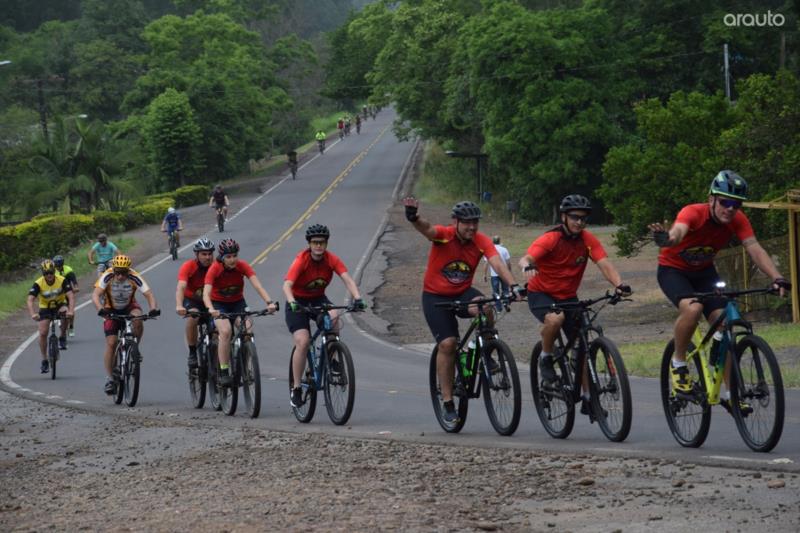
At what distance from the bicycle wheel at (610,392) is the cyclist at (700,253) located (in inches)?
15.5

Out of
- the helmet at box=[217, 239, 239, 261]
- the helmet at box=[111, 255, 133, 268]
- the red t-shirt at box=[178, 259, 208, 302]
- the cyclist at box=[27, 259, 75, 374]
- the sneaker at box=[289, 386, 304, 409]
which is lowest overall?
the sneaker at box=[289, 386, 304, 409]

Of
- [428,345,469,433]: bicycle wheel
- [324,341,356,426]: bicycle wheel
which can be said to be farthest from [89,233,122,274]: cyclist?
[428,345,469,433]: bicycle wheel

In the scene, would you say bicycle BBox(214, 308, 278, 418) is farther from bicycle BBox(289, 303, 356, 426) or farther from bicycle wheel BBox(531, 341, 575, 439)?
bicycle wheel BBox(531, 341, 575, 439)

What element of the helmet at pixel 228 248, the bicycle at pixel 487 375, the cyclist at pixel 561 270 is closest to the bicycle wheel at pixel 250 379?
the helmet at pixel 228 248

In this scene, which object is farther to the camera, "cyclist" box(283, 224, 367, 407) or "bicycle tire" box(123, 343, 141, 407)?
"bicycle tire" box(123, 343, 141, 407)

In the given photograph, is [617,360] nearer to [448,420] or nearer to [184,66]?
[448,420]

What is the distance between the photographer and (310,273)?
13586 mm

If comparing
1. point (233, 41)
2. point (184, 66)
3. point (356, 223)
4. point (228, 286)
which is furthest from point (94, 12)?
point (228, 286)

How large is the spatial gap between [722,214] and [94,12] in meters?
121

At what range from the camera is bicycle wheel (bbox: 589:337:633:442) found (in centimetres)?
1040

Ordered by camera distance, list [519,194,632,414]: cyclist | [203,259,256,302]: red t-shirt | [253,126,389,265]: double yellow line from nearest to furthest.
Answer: [519,194,632,414]: cyclist → [203,259,256,302]: red t-shirt → [253,126,389,265]: double yellow line

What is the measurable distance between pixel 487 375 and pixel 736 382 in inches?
103

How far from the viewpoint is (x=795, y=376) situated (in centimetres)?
1620

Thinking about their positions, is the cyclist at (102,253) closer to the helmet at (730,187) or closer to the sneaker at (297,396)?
the sneaker at (297,396)
